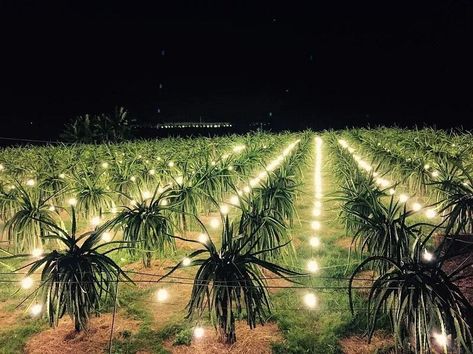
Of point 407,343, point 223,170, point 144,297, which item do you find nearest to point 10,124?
point 223,170

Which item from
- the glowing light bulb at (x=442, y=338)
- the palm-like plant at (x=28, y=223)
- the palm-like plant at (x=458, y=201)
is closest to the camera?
the glowing light bulb at (x=442, y=338)

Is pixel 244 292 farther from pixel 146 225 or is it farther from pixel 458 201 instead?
pixel 458 201

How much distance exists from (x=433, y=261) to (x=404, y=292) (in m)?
0.31

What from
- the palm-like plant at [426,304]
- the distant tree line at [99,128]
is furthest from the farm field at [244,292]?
the distant tree line at [99,128]

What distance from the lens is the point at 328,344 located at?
3.38 metres

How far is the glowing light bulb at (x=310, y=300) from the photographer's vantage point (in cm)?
393

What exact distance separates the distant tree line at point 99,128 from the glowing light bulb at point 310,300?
2565cm

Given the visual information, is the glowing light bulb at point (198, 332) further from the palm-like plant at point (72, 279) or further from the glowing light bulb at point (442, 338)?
the glowing light bulb at point (442, 338)

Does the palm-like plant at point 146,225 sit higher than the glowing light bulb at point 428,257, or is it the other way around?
the palm-like plant at point 146,225

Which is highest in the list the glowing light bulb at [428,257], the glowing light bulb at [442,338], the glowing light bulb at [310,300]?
the glowing light bulb at [428,257]

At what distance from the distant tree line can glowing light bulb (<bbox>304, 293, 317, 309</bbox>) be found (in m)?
25.6

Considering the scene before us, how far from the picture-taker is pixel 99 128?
28922 millimetres

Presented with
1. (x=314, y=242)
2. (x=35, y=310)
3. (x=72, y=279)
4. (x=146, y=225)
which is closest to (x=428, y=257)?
(x=314, y=242)

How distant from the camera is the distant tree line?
2758 cm
